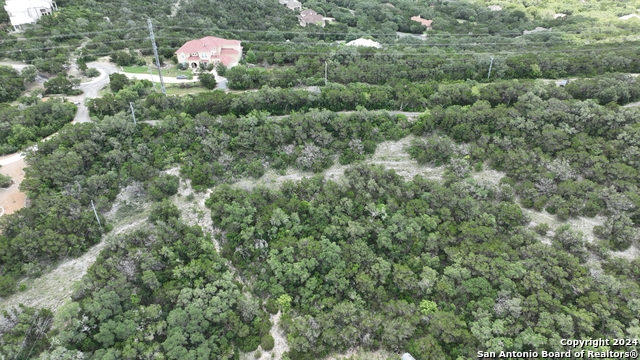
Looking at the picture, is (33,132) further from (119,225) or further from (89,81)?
(119,225)

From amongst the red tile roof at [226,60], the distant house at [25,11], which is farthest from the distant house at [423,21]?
the distant house at [25,11]

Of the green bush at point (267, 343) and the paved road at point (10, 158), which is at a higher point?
the paved road at point (10, 158)

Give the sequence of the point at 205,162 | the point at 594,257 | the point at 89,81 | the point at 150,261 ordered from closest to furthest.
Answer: the point at 150,261, the point at 594,257, the point at 205,162, the point at 89,81

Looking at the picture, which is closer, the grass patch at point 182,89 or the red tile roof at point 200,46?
the grass patch at point 182,89

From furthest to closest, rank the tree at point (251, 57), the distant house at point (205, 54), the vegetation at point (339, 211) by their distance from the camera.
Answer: the tree at point (251, 57), the distant house at point (205, 54), the vegetation at point (339, 211)

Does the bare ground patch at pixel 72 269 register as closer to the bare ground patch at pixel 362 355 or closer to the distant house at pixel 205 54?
the bare ground patch at pixel 362 355

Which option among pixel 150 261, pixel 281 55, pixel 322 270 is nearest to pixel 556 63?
pixel 281 55

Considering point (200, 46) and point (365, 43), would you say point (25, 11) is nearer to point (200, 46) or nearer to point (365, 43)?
point (200, 46)
